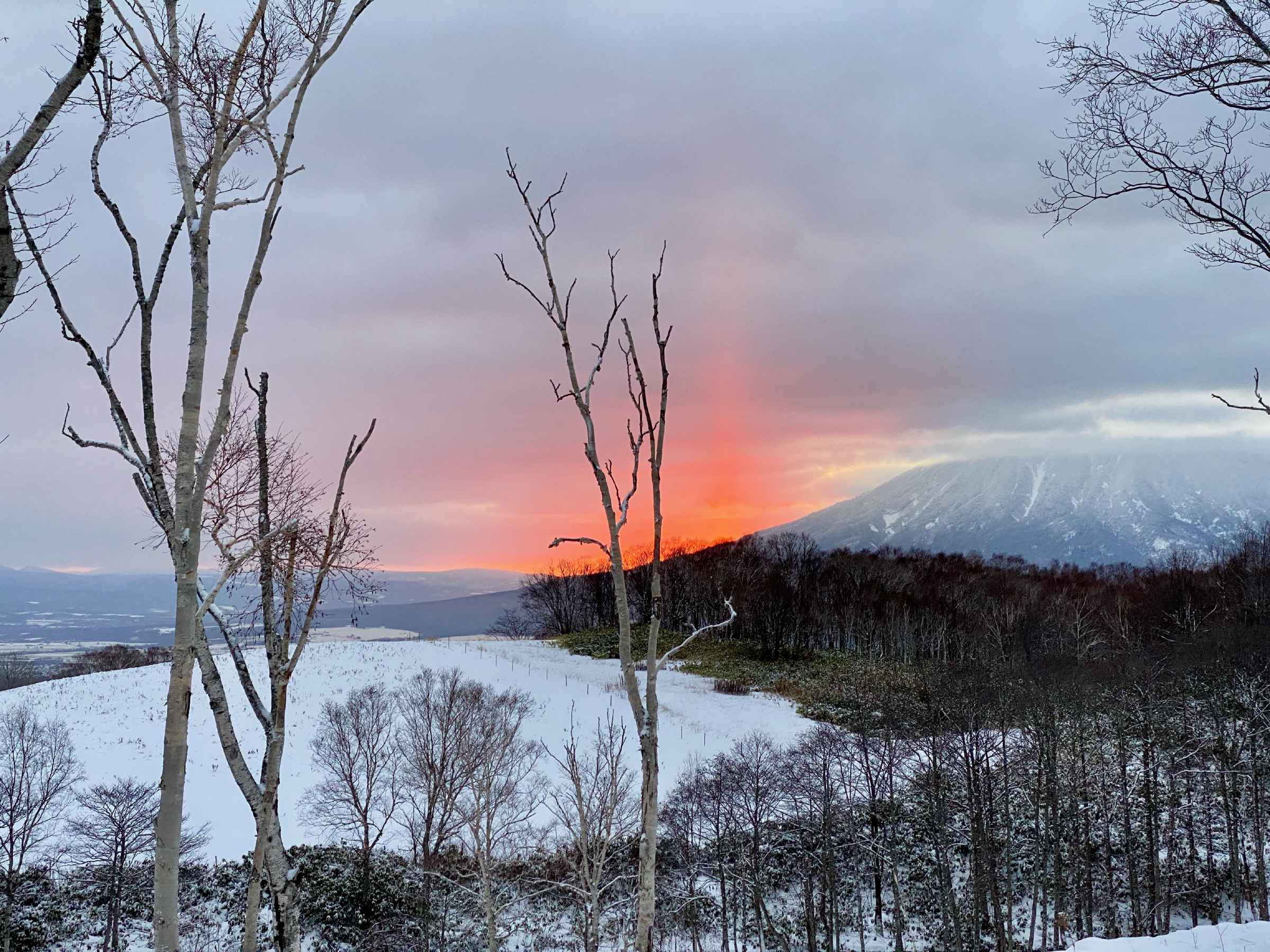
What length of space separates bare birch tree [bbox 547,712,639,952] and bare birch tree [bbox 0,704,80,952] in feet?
56.7

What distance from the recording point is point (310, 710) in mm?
37625

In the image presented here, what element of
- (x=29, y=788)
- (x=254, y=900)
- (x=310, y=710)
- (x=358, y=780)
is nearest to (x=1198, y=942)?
(x=254, y=900)

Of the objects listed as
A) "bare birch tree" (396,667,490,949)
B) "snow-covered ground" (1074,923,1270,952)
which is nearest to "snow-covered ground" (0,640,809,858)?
"bare birch tree" (396,667,490,949)

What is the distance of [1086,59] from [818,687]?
5041cm

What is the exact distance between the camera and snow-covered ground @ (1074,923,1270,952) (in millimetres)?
6758

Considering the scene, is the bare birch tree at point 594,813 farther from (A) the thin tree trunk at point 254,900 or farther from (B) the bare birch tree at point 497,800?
(A) the thin tree trunk at point 254,900

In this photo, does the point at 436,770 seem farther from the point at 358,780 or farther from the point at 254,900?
the point at 254,900

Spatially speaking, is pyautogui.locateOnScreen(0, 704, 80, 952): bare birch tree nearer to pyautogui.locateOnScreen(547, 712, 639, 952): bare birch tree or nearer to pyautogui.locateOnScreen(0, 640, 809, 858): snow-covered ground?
pyautogui.locateOnScreen(0, 640, 809, 858): snow-covered ground

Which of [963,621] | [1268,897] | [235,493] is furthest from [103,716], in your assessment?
[963,621]

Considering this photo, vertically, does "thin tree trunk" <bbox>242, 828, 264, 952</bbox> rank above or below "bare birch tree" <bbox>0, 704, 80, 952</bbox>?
above

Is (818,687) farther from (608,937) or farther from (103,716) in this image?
(103,716)

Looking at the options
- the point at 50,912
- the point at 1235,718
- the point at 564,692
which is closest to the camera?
the point at 50,912

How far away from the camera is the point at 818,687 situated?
169 feet

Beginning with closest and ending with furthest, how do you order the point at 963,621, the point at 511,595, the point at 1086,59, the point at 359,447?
the point at 1086,59, the point at 359,447, the point at 963,621, the point at 511,595
